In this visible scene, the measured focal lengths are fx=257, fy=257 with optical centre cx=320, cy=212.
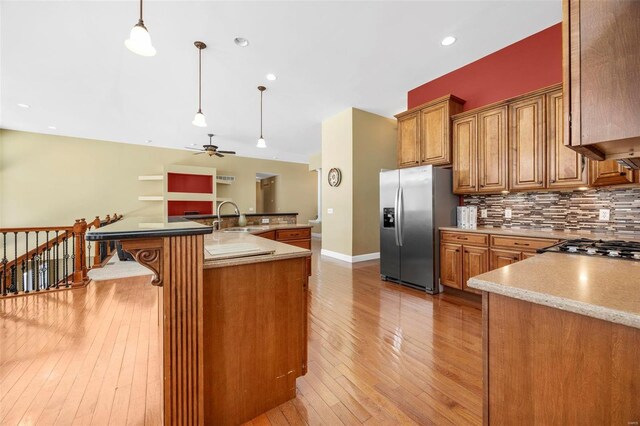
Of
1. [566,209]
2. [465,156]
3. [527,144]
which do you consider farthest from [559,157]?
[465,156]

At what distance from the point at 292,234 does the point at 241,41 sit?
99.2 inches

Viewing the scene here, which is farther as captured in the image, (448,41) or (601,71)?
(448,41)

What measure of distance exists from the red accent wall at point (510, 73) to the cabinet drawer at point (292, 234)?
291 cm

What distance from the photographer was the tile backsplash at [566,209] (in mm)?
2449

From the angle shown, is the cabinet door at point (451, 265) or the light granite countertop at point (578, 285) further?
the cabinet door at point (451, 265)

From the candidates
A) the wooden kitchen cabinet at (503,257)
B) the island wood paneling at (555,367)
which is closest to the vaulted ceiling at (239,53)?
the wooden kitchen cabinet at (503,257)

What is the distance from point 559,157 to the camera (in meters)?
2.64

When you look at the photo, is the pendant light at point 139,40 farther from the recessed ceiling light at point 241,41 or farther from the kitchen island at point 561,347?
the kitchen island at point 561,347

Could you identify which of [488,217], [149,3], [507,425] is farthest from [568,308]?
[149,3]

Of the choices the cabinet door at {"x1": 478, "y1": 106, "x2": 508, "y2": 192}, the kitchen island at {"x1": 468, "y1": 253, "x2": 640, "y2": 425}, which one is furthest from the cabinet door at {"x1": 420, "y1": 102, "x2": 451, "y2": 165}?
the kitchen island at {"x1": 468, "y1": 253, "x2": 640, "y2": 425}

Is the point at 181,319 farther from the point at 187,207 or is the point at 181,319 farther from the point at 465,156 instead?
the point at 187,207

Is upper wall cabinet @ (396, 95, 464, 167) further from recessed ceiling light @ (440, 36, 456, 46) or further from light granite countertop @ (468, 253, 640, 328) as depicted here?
light granite countertop @ (468, 253, 640, 328)

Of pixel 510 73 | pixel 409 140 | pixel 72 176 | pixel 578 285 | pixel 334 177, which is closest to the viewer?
pixel 578 285

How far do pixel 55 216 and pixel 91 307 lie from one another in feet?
19.9
